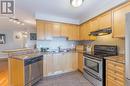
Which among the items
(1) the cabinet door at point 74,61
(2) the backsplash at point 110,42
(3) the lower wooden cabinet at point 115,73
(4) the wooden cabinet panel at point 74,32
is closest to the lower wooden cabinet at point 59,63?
(1) the cabinet door at point 74,61

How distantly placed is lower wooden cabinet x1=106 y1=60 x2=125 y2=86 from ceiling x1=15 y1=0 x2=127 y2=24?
4.75 feet

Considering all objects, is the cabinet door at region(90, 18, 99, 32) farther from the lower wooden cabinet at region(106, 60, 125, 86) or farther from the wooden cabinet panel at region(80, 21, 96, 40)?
the lower wooden cabinet at region(106, 60, 125, 86)

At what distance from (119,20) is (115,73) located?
1.26m

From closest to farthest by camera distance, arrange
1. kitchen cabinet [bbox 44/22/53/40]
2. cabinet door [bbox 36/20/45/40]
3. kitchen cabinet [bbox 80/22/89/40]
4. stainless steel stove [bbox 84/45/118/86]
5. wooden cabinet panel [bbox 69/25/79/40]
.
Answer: stainless steel stove [bbox 84/45/118/86] < cabinet door [bbox 36/20/45/40] < kitchen cabinet [bbox 44/22/53/40] < kitchen cabinet [bbox 80/22/89/40] < wooden cabinet panel [bbox 69/25/79/40]

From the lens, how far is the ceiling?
9.50ft

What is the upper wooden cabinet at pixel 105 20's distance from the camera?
2.99 meters

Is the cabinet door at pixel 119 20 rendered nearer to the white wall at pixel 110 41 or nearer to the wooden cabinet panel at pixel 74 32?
the white wall at pixel 110 41

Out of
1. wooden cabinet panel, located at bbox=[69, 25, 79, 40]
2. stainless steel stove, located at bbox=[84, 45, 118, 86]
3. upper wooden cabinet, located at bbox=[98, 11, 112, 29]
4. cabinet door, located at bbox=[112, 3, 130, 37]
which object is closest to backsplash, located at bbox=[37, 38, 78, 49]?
wooden cabinet panel, located at bbox=[69, 25, 79, 40]

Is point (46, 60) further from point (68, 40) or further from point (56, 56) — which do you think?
point (68, 40)

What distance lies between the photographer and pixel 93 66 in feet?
10.5

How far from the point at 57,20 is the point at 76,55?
5.41 ft

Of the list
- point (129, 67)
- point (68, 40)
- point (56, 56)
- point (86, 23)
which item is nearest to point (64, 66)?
point (56, 56)

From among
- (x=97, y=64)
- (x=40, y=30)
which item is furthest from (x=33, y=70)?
(x=97, y=64)

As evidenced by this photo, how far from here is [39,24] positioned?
4.02 m
